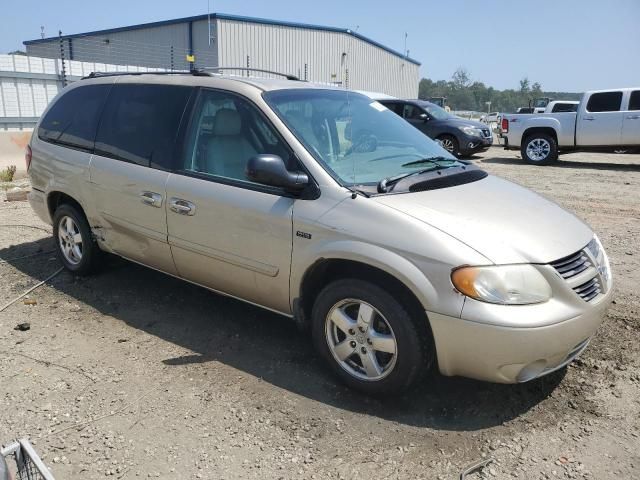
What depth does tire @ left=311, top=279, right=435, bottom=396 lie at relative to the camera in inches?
116

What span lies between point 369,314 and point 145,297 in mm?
2433

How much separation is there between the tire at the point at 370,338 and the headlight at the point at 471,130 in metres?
13.7

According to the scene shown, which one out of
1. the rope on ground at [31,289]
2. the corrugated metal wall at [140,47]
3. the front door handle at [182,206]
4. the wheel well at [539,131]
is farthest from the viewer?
the corrugated metal wall at [140,47]

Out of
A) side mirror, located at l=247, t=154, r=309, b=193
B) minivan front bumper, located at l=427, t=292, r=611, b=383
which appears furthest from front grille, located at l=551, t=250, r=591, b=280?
side mirror, located at l=247, t=154, r=309, b=193

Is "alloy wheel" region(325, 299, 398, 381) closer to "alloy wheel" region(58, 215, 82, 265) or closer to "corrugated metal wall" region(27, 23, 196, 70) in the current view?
"alloy wheel" region(58, 215, 82, 265)

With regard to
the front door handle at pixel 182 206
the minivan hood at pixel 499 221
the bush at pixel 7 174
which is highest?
the minivan hood at pixel 499 221

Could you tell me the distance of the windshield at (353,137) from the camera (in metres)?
3.46

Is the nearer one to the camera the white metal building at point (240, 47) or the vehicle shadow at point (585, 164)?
the vehicle shadow at point (585, 164)

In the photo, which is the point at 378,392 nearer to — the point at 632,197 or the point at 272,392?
the point at 272,392

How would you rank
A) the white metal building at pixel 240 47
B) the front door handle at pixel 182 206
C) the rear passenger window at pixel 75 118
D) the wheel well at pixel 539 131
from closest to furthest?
1. the front door handle at pixel 182 206
2. the rear passenger window at pixel 75 118
3. the wheel well at pixel 539 131
4. the white metal building at pixel 240 47

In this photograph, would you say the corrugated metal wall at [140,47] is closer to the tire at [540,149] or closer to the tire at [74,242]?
Result: the tire at [540,149]

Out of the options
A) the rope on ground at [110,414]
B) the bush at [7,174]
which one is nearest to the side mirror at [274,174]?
the rope on ground at [110,414]

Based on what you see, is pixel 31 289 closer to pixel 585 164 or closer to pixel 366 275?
pixel 366 275

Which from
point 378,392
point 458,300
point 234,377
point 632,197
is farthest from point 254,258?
point 632,197
